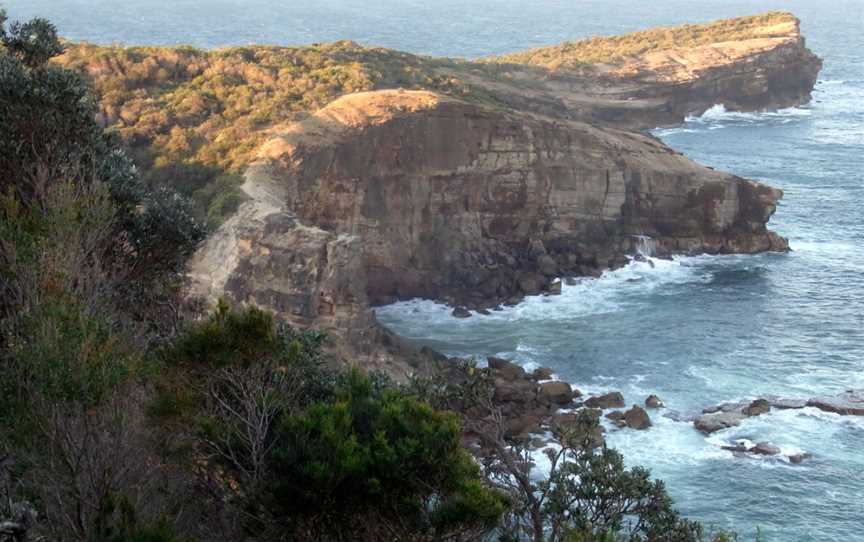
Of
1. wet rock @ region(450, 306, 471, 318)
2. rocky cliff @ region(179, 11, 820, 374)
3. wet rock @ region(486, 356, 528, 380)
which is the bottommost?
wet rock @ region(486, 356, 528, 380)

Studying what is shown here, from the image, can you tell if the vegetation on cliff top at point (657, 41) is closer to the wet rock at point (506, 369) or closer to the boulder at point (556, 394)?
the wet rock at point (506, 369)

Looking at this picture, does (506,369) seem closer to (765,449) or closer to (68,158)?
(765,449)

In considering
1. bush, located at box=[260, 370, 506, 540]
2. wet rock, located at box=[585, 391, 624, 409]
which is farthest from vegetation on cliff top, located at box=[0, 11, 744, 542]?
wet rock, located at box=[585, 391, 624, 409]

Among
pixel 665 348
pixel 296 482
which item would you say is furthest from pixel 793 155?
pixel 296 482

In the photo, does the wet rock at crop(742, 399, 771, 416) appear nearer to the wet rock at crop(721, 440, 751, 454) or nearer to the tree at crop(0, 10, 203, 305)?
the wet rock at crop(721, 440, 751, 454)

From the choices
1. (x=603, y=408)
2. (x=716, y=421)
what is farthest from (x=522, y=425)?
(x=716, y=421)
